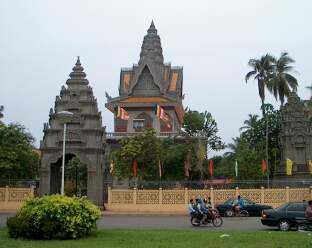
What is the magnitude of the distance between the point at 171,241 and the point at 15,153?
84.6 feet

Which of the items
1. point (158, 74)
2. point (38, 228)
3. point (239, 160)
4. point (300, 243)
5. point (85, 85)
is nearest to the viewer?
point (300, 243)

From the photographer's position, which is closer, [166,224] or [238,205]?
[166,224]

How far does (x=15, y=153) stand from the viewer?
37.0m

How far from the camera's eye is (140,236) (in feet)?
49.6

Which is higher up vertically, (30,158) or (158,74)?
(158,74)

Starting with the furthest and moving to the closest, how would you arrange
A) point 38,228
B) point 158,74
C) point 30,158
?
point 158,74 < point 30,158 < point 38,228

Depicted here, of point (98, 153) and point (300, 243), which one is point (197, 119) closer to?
point (98, 153)

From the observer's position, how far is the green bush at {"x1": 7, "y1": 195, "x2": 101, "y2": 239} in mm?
14727

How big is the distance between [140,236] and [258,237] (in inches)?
145

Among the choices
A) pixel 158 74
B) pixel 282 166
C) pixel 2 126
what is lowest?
pixel 282 166

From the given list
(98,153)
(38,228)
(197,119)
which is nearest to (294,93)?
(197,119)

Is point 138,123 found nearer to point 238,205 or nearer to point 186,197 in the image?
point 186,197

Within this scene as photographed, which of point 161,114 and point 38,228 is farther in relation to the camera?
point 161,114

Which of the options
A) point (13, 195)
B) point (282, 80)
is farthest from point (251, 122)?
point (13, 195)
